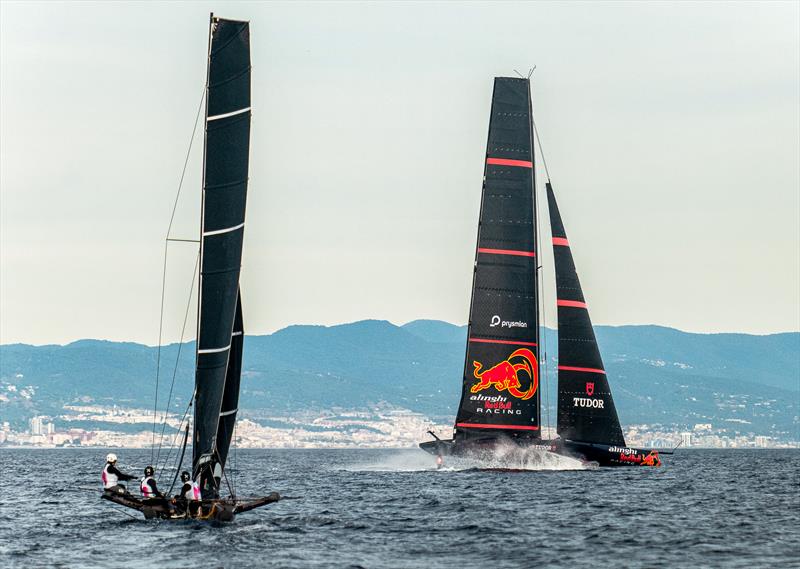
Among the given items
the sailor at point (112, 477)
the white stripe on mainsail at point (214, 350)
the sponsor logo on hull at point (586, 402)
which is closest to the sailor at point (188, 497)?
the sailor at point (112, 477)

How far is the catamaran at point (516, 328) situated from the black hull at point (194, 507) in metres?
25.7

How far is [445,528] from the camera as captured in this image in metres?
47.7

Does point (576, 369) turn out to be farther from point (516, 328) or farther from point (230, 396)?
point (230, 396)

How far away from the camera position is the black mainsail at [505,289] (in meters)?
71.4

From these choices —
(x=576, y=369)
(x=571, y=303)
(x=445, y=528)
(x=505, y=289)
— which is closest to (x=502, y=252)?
(x=505, y=289)

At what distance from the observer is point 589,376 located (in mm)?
75312

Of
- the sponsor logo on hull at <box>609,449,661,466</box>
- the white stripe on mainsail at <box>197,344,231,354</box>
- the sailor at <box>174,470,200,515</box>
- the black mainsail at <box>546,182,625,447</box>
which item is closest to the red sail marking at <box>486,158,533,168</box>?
the black mainsail at <box>546,182,625,447</box>

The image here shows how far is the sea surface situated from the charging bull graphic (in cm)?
397

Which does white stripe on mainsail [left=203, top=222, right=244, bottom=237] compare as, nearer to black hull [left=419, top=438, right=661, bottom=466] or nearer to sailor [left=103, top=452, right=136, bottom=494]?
sailor [left=103, top=452, right=136, bottom=494]

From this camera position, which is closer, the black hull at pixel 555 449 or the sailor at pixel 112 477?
the sailor at pixel 112 477

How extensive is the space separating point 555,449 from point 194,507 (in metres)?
32.7

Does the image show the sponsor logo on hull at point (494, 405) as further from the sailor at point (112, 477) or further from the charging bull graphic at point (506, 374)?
the sailor at point (112, 477)

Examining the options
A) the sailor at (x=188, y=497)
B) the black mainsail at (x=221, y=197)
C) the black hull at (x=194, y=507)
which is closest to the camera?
the black mainsail at (x=221, y=197)

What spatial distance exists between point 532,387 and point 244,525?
1131 inches
